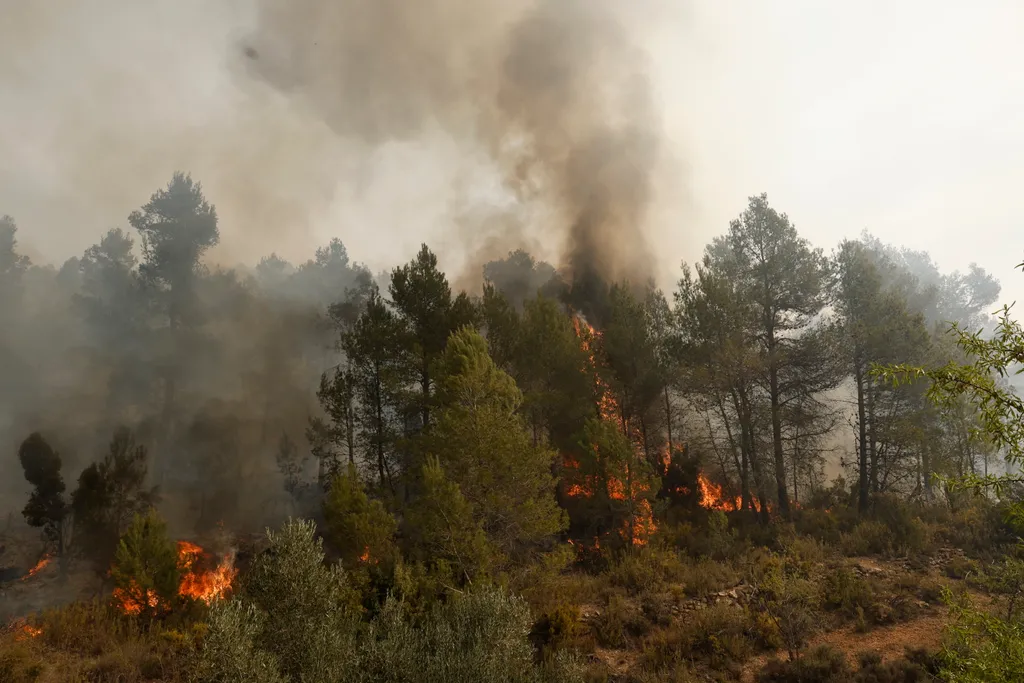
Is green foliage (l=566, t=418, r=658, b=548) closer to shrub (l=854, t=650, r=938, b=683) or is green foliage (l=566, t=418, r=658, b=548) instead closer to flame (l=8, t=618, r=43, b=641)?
shrub (l=854, t=650, r=938, b=683)

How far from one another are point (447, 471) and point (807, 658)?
469 inches

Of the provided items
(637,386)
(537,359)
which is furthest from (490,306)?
(637,386)

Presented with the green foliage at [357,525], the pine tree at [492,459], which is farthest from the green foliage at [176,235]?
the pine tree at [492,459]

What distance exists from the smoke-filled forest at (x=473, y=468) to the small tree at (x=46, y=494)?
0.13m

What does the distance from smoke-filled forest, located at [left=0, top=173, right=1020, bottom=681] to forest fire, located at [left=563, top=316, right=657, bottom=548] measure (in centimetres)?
18

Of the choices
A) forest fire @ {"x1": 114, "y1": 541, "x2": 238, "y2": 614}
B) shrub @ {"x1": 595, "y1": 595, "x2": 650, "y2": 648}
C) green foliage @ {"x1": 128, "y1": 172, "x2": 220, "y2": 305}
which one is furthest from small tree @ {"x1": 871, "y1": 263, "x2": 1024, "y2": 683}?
green foliage @ {"x1": 128, "y1": 172, "x2": 220, "y2": 305}

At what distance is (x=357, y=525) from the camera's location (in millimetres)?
17500

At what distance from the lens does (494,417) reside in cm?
1600

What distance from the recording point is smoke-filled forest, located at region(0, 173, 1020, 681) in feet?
42.9

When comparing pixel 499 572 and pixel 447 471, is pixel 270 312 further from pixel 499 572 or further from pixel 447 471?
pixel 499 572

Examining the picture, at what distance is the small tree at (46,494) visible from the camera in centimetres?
2250

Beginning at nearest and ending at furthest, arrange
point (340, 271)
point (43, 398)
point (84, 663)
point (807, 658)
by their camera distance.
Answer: point (807, 658) < point (84, 663) < point (43, 398) < point (340, 271)

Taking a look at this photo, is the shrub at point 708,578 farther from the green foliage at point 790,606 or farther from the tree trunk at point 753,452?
the tree trunk at point 753,452

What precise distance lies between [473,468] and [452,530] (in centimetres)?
209
